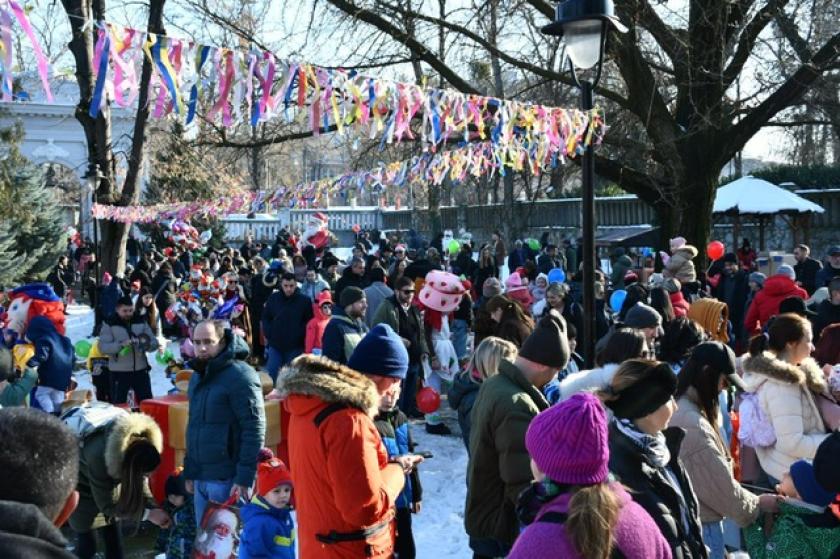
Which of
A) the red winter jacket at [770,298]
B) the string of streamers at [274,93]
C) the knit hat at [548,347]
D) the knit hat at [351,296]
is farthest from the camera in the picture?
the red winter jacket at [770,298]

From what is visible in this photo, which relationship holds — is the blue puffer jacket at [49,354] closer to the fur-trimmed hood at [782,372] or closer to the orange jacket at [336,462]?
the orange jacket at [336,462]

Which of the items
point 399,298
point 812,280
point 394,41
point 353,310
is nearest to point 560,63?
point 394,41

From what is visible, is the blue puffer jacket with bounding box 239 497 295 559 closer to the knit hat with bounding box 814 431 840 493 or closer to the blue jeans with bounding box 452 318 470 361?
the knit hat with bounding box 814 431 840 493

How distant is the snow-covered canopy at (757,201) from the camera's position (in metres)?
17.5

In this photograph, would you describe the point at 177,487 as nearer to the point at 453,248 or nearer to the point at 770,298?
the point at 770,298

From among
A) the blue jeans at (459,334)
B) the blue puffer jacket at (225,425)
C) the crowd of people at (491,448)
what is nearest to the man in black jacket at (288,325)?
the crowd of people at (491,448)

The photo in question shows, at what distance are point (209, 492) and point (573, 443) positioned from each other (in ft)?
10.6

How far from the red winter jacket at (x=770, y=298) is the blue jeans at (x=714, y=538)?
228 inches

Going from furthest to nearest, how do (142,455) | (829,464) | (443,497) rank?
(443,497) → (142,455) → (829,464)

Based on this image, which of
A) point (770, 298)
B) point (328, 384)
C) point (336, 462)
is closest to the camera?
point (336, 462)

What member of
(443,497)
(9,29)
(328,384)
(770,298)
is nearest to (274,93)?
(9,29)

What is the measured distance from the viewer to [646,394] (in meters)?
3.34

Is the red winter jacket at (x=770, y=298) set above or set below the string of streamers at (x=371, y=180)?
below

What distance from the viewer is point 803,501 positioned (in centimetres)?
389
